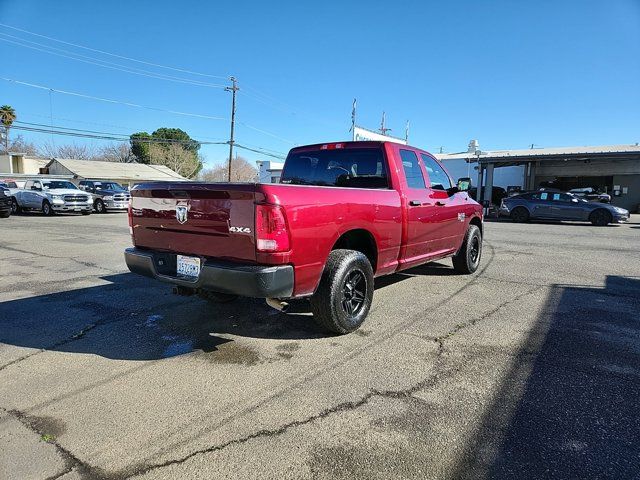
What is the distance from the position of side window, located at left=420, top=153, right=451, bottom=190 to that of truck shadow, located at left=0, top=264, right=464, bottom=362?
244 centimetres

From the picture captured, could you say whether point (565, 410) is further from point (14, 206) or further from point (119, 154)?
point (119, 154)

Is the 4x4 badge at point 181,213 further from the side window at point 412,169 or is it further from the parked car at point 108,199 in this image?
the parked car at point 108,199

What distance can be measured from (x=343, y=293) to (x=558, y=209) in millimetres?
17989

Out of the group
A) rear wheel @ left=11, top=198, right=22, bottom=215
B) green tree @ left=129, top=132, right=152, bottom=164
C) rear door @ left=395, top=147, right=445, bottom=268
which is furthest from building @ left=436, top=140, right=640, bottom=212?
green tree @ left=129, top=132, right=152, bottom=164

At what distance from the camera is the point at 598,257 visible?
912 centimetres

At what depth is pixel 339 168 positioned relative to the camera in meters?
5.23

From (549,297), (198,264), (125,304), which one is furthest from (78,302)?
(549,297)

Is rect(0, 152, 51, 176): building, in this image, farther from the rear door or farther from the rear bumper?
the rear bumper

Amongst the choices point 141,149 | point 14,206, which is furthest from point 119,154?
point 14,206

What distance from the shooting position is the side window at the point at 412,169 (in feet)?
16.9

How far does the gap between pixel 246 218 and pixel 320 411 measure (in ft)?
4.98

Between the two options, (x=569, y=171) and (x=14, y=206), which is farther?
(x=569, y=171)

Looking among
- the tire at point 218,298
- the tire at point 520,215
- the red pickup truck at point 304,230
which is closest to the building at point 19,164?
the tire at point 520,215

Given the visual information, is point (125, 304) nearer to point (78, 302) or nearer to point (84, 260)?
point (78, 302)
